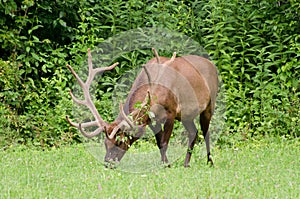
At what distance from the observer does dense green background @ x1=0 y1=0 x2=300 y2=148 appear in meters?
11.1

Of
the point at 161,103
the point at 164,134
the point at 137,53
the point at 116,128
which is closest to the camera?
the point at 116,128

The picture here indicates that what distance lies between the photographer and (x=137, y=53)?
11.8 metres

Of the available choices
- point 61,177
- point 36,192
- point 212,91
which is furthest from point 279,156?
point 36,192

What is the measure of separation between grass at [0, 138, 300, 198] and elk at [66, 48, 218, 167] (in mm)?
365

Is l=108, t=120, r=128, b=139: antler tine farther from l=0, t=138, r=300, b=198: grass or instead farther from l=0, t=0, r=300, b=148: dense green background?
l=0, t=0, r=300, b=148: dense green background

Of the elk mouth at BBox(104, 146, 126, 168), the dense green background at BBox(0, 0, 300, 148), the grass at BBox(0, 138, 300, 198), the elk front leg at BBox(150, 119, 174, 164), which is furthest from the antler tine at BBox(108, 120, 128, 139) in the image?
the dense green background at BBox(0, 0, 300, 148)

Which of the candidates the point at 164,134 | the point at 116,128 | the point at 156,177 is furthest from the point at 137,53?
the point at 156,177

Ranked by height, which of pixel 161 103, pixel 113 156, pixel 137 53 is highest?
pixel 161 103

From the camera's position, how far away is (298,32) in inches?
463

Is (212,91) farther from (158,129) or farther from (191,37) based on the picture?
(191,37)

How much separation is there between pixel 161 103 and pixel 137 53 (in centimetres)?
367

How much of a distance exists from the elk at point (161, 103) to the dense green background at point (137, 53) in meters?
1.69

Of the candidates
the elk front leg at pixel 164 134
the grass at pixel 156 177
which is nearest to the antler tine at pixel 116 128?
the grass at pixel 156 177

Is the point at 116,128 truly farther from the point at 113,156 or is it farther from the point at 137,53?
the point at 137,53
